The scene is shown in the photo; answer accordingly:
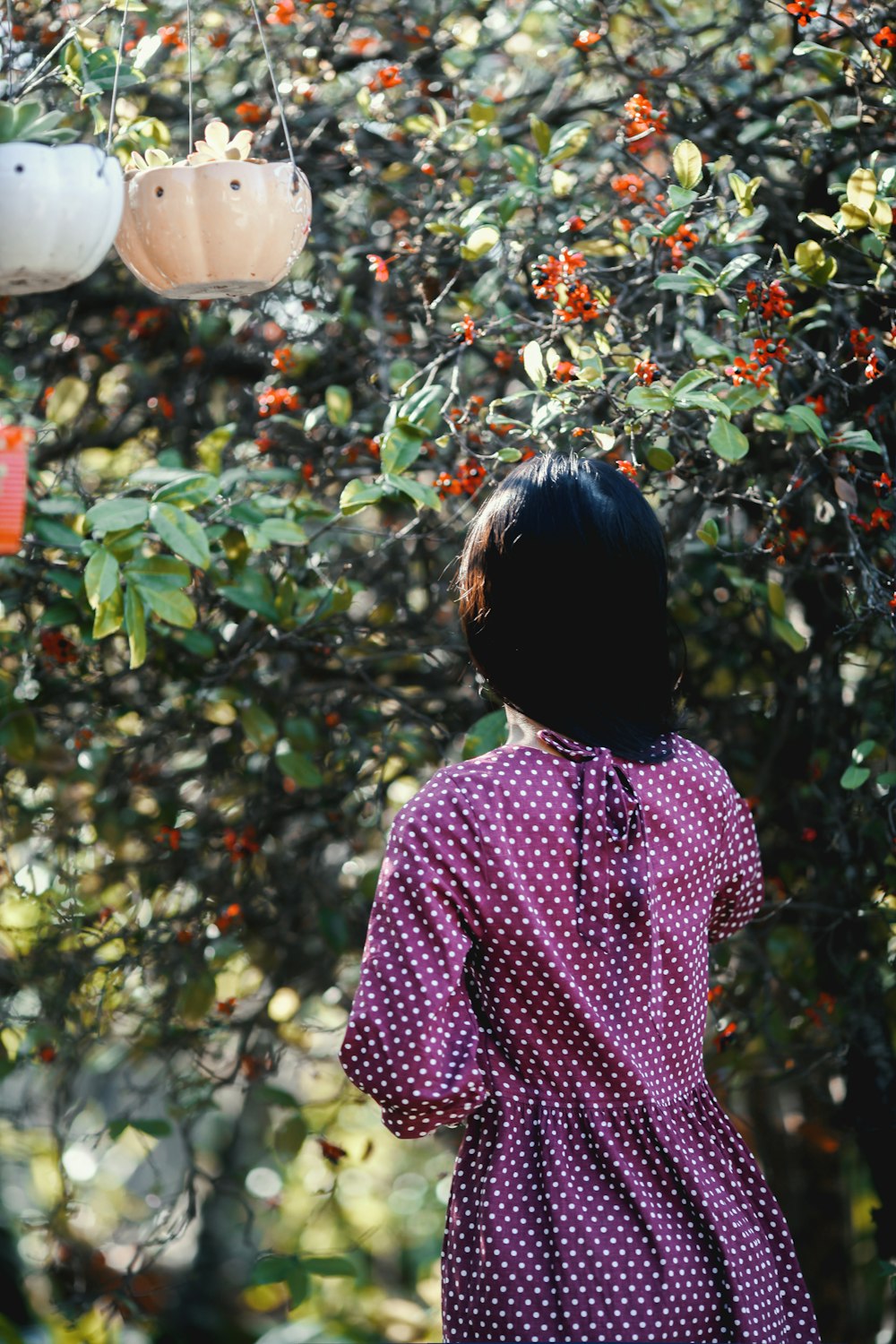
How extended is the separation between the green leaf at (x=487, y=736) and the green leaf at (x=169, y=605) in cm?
38

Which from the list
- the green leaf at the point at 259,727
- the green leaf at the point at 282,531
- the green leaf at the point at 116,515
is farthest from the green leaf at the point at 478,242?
the green leaf at the point at 259,727

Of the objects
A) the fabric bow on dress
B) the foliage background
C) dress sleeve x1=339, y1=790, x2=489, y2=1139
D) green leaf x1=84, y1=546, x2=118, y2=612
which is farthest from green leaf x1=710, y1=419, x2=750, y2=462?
green leaf x1=84, y1=546, x2=118, y2=612

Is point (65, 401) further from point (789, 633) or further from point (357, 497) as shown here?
point (789, 633)

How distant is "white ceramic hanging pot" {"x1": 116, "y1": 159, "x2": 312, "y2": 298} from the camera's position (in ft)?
4.21

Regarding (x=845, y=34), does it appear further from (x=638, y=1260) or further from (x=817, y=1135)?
(x=817, y=1135)

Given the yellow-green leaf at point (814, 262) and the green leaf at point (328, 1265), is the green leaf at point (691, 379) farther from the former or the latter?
the green leaf at point (328, 1265)

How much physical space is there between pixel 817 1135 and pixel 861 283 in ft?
5.12

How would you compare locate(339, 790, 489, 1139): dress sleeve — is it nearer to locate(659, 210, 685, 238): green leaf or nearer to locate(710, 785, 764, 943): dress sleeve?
locate(710, 785, 764, 943): dress sleeve

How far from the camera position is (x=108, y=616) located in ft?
5.13

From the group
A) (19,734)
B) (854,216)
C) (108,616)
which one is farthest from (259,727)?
(854,216)

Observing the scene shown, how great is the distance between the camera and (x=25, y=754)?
2020 millimetres

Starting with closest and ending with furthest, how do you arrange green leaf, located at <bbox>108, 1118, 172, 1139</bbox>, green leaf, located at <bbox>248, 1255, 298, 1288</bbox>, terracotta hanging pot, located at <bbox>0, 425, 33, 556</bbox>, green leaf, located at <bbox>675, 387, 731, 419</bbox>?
terracotta hanging pot, located at <bbox>0, 425, 33, 556</bbox>, green leaf, located at <bbox>675, 387, 731, 419</bbox>, green leaf, located at <bbox>248, 1255, 298, 1288</bbox>, green leaf, located at <bbox>108, 1118, 172, 1139</bbox>

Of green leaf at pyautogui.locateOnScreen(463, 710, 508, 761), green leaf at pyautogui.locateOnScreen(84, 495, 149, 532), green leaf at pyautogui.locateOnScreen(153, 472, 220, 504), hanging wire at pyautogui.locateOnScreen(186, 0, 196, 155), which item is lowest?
green leaf at pyautogui.locateOnScreen(463, 710, 508, 761)

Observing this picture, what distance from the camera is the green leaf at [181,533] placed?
156 cm
